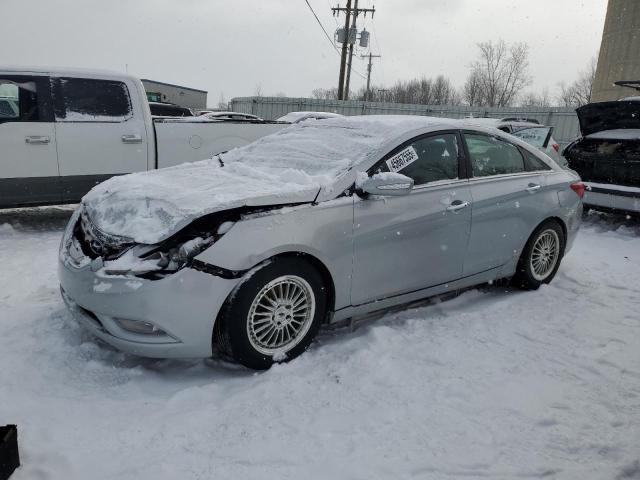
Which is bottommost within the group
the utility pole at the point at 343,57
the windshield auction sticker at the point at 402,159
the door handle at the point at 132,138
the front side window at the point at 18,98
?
the door handle at the point at 132,138

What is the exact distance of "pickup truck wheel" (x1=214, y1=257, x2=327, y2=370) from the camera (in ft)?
9.37

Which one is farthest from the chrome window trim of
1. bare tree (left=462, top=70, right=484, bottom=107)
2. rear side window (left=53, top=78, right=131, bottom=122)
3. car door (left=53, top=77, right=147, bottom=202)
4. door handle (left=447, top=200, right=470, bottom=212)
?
bare tree (left=462, top=70, right=484, bottom=107)

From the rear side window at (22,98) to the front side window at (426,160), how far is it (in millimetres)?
4314

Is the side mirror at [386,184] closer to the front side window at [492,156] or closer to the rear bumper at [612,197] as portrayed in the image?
the front side window at [492,156]

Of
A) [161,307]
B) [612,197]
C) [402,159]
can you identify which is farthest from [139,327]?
[612,197]

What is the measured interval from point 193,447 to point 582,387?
2.22 metres

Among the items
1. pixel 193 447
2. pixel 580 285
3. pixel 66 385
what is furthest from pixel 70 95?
pixel 580 285

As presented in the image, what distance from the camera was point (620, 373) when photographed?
3.21 meters

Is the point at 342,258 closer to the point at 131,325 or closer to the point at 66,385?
the point at 131,325

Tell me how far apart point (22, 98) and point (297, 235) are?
14.6 feet

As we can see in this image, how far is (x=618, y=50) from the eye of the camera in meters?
28.5

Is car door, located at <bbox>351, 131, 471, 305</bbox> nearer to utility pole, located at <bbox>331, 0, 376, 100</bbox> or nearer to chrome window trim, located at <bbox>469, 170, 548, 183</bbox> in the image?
chrome window trim, located at <bbox>469, 170, 548, 183</bbox>

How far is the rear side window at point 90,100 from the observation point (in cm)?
588

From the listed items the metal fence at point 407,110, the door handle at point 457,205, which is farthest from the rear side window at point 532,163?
the metal fence at point 407,110
